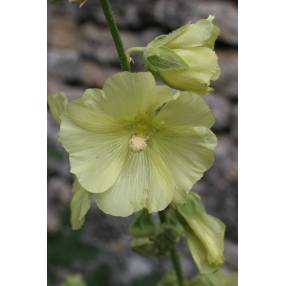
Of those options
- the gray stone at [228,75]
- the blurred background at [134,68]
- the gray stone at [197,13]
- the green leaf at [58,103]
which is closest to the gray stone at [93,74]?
the blurred background at [134,68]

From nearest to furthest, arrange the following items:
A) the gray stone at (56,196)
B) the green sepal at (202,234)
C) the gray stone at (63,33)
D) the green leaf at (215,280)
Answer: the green sepal at (202,234)
the green leaf at (215,280)
the gray stone at (63,33)
the gray stone at (56,196)

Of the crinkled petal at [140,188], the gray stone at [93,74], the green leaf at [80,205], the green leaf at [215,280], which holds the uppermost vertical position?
the gray stone at [93,74]

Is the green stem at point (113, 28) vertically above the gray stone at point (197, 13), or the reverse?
the gray stone at point (197, 13)

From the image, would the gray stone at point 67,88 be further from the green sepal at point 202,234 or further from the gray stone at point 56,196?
the green sepal at point 202,234

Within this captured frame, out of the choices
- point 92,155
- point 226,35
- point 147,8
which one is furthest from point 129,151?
point 147,8

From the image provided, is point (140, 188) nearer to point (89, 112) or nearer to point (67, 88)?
point (89, 112)
